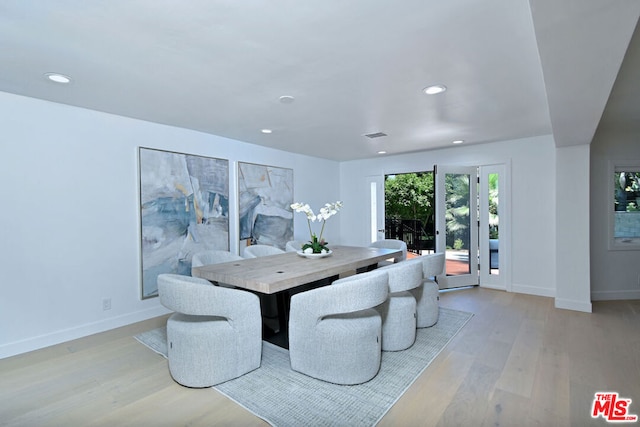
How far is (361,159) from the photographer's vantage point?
631cm

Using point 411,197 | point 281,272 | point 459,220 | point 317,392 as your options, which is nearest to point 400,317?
point 317,392

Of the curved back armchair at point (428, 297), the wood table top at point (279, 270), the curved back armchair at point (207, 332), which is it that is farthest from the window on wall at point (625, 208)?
the curved back armchair at point (207, 332)

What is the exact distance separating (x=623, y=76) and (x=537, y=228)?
252 centimetres

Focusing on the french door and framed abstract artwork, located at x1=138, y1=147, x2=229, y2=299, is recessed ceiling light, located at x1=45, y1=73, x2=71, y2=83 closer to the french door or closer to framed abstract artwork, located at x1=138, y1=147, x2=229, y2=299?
framed abstract artwork, located at x1=138, y1=147, x2=229, y2=299

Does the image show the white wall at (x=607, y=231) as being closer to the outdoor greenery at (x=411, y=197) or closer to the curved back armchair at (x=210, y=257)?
the outdoor greenery at (x=411, y=197)

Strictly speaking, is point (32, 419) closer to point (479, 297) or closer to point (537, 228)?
point (479, 297)

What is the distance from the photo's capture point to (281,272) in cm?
263

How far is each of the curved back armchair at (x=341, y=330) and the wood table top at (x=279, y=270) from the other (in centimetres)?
23

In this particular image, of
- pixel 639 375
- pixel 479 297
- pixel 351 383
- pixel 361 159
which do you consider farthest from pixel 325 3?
pixel 361 159

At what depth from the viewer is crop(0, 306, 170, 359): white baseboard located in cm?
270

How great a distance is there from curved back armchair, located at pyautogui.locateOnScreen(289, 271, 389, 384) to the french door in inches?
121

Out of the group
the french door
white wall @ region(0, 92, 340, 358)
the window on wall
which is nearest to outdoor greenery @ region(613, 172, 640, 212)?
the window on wall

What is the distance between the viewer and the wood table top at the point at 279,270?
235cm

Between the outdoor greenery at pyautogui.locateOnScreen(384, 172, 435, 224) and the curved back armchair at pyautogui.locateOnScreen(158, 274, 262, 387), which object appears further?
the outdoor greenery at pyautogui.locateOnScreen(384, 172, 435, 224)
